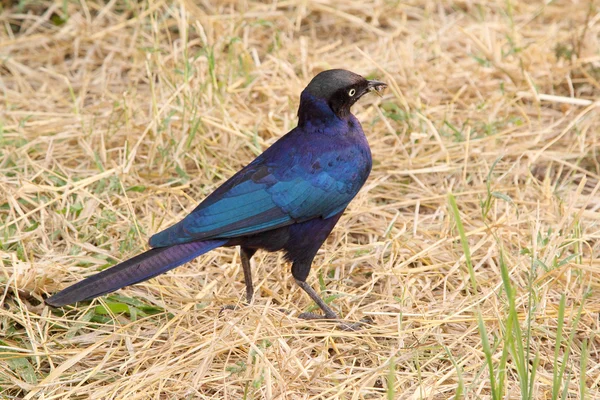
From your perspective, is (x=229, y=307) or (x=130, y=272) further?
(x=229, y=307)

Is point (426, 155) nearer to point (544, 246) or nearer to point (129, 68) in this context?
point (544, 246)

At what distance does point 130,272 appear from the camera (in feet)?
11.2

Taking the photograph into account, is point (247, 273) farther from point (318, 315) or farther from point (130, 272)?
point (130, 272)

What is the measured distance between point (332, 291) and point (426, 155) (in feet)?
4.58

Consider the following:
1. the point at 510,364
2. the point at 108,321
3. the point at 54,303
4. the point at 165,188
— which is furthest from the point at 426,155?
the point at 54,303

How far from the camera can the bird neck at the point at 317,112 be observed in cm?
394

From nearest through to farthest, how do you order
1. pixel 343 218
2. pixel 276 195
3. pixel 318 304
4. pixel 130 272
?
pixel 130 272 < pixel 276 195 < pixel 318 304 < pixel 343 218

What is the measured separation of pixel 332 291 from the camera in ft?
13.3

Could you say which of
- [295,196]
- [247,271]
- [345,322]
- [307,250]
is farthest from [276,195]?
[345,322]

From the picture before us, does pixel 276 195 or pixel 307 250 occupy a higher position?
pixel 276 195

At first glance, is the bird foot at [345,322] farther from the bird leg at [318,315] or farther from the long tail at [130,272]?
the long tail at [130,272]

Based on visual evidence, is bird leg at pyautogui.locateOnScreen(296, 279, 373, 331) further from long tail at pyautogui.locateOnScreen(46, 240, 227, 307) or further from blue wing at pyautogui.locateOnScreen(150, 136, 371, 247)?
long tail at pyautogui.locateOnScreen(46, 240, 227, 307)

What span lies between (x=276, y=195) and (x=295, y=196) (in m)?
0.09

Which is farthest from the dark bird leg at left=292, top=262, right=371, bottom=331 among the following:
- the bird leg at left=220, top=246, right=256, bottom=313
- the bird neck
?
the bird neck
